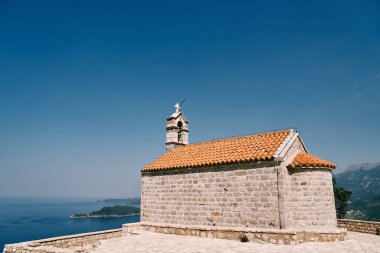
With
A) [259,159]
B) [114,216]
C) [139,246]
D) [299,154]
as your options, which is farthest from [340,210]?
[114,216]

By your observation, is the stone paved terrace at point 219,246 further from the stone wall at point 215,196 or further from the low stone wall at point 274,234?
the stone wall at point 215,196

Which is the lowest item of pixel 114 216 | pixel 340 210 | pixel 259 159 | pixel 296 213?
pixel 114 216

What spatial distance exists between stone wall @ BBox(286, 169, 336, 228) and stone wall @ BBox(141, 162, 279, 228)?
963mm

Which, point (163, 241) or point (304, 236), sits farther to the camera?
point (163, 241)

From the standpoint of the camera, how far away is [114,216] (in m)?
134

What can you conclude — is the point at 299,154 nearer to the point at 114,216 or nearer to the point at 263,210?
the point at 263,210

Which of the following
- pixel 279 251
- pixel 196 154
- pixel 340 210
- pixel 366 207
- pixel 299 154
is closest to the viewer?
pixel 279 251

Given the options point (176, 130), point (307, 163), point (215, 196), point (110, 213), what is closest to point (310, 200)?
point (307, 163)

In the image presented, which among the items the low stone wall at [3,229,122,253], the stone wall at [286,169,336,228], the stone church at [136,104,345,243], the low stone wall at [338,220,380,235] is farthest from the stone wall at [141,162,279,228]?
the low stone wall at [338,220,380,235]

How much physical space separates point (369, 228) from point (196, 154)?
9915 mm

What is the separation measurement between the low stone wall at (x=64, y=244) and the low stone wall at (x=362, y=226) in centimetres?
1304

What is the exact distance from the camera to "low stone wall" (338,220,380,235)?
536 inches

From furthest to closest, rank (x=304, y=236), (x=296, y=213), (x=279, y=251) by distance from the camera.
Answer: (x=296, y=213) → (x=304, y=236) → (x=279, y=251)

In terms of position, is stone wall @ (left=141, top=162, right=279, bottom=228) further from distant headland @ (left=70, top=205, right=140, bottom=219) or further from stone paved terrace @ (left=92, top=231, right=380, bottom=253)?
distant headland @ (left=70, top=205, right=140, bottom=219)
